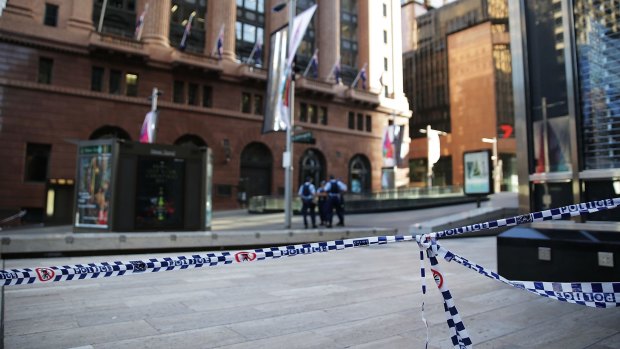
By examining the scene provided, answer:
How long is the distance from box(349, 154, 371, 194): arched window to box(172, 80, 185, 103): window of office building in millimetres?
17399

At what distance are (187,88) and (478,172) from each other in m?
23.0

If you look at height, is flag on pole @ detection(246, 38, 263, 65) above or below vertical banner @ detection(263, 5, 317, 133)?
above

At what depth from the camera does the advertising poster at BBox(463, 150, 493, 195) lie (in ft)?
51.7

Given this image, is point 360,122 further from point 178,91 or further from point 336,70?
point 178,91

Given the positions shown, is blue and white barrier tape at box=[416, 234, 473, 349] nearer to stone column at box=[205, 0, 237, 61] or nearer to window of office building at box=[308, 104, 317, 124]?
stone column at box=[205, 0, 237, 61]

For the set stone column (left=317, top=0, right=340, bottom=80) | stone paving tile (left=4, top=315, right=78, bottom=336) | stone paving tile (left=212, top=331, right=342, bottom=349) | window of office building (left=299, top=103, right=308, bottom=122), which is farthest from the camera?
stone column (left=317, top=0, right=340, bottom=80)

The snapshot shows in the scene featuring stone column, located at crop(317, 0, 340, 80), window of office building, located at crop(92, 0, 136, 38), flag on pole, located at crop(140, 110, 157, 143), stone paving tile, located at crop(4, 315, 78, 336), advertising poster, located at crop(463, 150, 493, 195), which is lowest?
stone paving tile, located at crop(4, 315, 78, 336)

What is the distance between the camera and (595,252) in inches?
185

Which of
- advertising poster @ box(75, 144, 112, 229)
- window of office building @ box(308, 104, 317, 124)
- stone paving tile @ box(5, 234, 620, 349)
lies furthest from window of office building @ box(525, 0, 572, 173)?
window of office building @ box(308, 104, 317, 124)

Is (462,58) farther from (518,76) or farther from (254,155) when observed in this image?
(518,76)

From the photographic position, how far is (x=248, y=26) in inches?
1400

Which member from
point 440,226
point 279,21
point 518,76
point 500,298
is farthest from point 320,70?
point 500,298

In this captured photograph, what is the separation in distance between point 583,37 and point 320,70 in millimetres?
34192

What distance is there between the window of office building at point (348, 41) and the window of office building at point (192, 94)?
1641cm
